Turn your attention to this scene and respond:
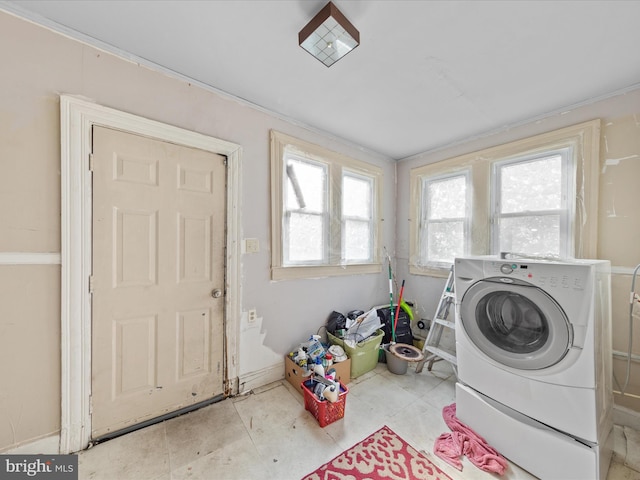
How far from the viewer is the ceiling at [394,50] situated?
120 cm

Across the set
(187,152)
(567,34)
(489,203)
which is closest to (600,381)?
(489,203)

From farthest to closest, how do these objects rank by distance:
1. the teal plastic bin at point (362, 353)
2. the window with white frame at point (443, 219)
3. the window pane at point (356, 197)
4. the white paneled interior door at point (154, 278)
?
the window pane at point (356, 197) → the window with white frame at point (443, 219) → the teal plastic bin at point (362, 353) → the white paneled interior door at point (154, 278)

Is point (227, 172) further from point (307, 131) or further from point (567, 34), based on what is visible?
point (567, 34)

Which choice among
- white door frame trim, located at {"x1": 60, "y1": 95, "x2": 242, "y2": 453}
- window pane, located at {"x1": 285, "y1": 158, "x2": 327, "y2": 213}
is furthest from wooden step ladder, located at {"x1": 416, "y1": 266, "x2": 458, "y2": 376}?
white door frame trim, located at {"x1": 60, "y1": 95, "x2": 242, "y2": 453}

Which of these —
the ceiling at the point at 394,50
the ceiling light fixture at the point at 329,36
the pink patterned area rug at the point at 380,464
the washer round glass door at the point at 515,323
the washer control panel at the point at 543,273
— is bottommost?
the pink patterned area rug at the point at 380,464

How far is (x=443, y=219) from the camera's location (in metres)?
2.79

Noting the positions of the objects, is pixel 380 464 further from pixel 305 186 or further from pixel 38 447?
pixel 305 186

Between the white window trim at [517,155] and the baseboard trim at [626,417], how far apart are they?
1.09 meters

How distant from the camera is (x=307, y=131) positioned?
2373 mm

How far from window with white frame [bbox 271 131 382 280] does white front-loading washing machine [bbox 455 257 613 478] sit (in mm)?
1256

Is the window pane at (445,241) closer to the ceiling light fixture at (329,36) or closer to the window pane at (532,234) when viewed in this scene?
the window pane at (532,234)

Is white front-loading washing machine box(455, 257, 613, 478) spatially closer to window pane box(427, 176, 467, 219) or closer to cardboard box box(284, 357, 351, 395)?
cardboard box box(284, 357, 351, 395)

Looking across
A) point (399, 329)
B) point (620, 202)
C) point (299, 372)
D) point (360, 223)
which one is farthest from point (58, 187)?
point (620, 202)

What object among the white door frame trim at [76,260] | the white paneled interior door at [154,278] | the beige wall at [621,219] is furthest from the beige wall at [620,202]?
the white door frame trim at [76,260]
